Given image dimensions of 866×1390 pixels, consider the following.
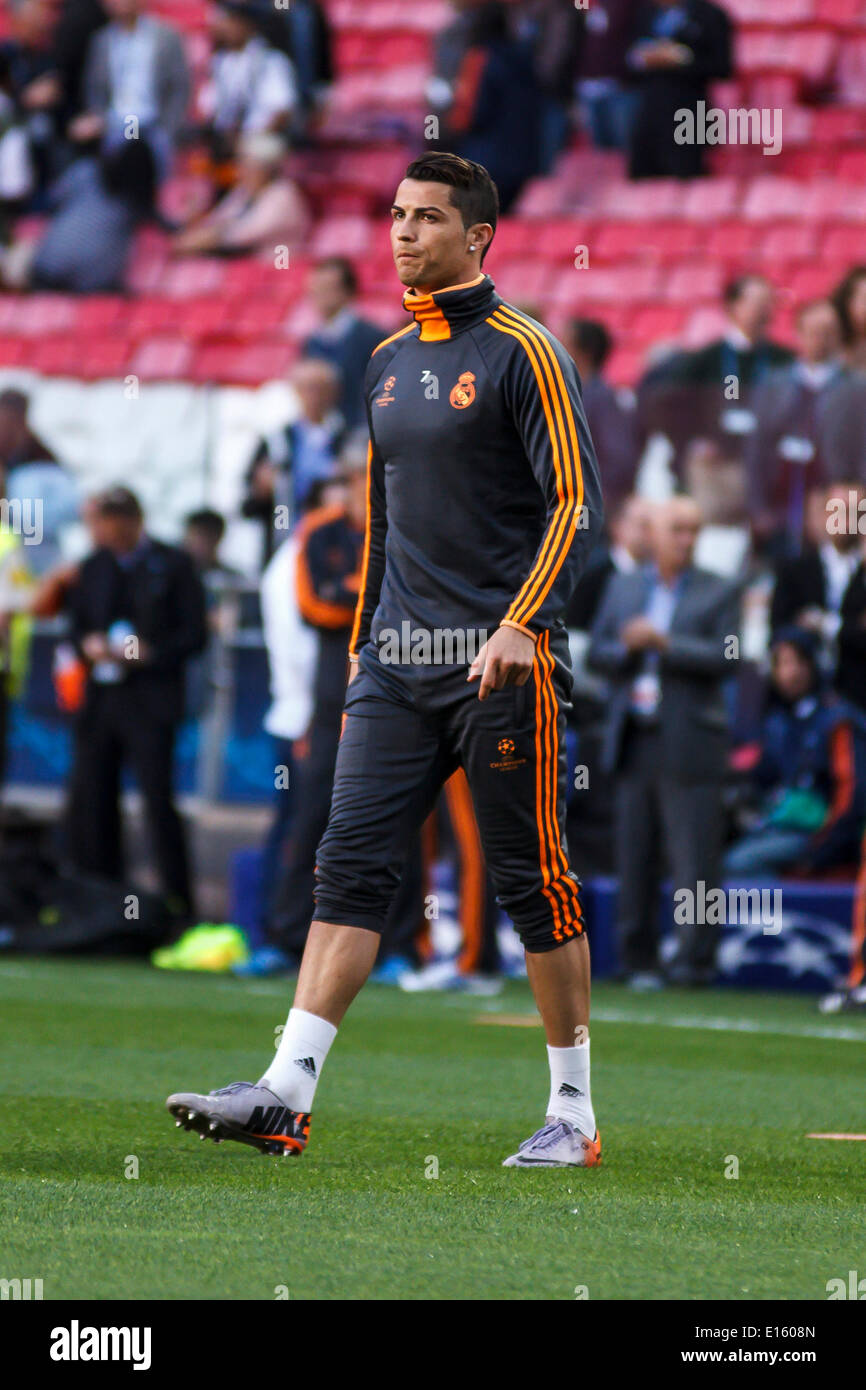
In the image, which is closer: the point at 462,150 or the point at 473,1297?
the point at 473,1297

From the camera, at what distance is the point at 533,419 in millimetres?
4531

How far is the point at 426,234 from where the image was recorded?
15.4 feet

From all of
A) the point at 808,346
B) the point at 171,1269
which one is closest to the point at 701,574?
the point at 808,346

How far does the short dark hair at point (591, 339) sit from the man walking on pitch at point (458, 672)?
676cm

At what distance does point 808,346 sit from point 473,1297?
8.78 meters

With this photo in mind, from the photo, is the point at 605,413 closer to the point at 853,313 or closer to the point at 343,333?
the point at 853,313

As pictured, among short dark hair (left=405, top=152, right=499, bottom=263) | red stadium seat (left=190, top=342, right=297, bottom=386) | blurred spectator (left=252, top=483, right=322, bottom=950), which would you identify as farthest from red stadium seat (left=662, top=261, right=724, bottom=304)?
short dark hair (left=405, top=152, right=499, bottom=263)

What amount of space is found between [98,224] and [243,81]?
1.49m

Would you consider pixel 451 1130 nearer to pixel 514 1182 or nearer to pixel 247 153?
pixel 514 1182

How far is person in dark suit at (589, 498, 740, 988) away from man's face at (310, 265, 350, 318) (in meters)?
3.37

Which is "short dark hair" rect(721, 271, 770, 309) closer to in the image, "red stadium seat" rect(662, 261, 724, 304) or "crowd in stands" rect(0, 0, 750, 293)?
"red stadium seat" rect(662, 261, 724, 304)

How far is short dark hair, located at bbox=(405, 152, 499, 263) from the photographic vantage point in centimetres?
469

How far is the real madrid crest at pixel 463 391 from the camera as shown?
4613mm

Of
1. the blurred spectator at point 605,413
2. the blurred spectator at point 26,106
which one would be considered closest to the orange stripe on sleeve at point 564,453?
the blurred spectator at point 605,413
